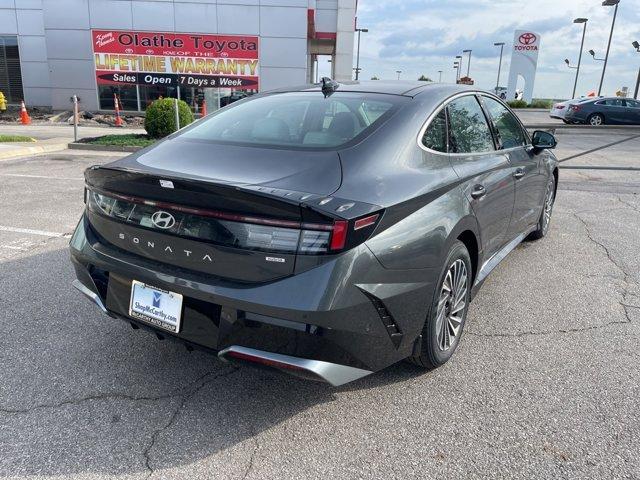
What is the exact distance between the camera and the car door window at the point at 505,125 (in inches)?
155

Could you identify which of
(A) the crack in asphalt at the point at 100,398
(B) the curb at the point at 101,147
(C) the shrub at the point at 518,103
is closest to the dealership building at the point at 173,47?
(B) the curb at the point at 101,147

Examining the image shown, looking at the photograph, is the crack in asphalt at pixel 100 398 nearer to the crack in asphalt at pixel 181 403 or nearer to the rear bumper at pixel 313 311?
the crack in asphalt at pixel 181 403

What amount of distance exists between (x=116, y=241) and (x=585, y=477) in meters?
2.42

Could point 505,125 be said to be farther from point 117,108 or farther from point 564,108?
point 564,108

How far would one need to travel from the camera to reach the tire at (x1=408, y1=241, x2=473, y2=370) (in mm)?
2723

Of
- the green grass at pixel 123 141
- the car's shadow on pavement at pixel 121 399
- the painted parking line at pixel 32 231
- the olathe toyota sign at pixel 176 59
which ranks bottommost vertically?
the green grass at pixel 123 141

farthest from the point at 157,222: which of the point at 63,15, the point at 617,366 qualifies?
the point at 63,15

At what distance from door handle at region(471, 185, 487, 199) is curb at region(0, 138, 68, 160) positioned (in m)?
10.9

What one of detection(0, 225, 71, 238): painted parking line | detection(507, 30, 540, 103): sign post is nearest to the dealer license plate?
detection(0, 225, 71, 238): painted parking line

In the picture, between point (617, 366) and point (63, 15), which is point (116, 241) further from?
point (63, 15)

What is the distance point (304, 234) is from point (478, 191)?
1.48 metres

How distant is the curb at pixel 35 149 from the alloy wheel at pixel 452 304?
10.9m

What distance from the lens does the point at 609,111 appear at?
78.1 ft

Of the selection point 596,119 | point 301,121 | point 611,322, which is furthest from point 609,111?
point 301,121
